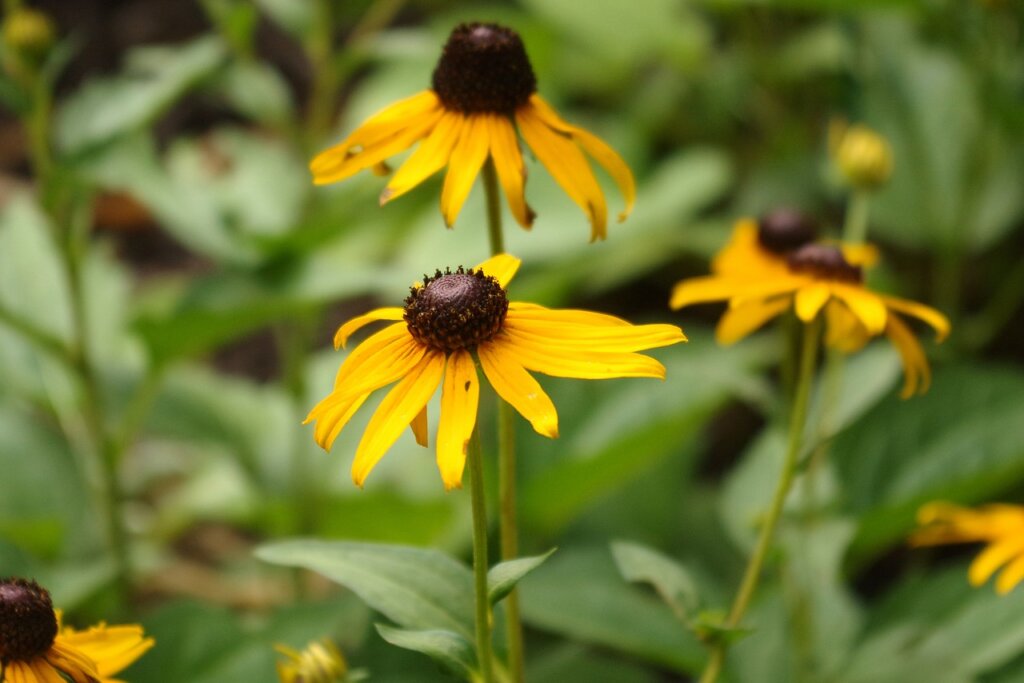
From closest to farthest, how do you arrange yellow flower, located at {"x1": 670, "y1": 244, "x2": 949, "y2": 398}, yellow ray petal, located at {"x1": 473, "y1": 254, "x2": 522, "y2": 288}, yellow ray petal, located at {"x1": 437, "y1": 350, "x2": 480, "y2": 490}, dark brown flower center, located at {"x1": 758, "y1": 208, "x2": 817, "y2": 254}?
yellow ray petal, located at {"x1": 437, "y1": 350, "x2": 480, "y2": 490} → yellow ray petal, located at {"x1": 473, "y1": 254, "x2": 522, "y2": 288} → yellow flower, located at {"x1": 670, "y1": 244, "x2": 949, "y2": 398} → dark brown flower center, located at {"x1": 758, "y1": 208, "x2": 817, "y2": 254}

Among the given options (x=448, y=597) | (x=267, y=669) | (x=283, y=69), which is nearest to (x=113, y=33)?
(x=283, y=69)

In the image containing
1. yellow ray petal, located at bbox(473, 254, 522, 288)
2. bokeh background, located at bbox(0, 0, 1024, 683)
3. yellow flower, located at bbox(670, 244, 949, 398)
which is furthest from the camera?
bokeh background, located at bbox(0, 0, 1024, 683)

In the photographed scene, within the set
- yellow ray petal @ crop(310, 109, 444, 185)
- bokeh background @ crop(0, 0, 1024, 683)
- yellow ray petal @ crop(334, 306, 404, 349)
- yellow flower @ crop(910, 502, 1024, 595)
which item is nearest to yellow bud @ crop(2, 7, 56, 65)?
bokeh background @ crop(0, 0, 1024, 683)

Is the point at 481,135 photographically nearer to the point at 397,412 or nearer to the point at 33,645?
the point at 397,412

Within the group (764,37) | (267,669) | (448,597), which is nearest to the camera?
(448,597)

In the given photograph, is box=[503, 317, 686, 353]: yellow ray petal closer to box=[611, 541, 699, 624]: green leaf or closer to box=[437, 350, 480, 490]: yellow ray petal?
box=[437, 350, 480, 490]: yellow ray petal

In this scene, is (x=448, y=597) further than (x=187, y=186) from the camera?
No

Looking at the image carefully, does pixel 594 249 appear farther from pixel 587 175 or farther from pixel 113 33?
pixel 113 33

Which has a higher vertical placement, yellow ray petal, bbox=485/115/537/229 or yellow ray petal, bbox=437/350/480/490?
yellow ray petal, bbox=485/115/537/229
